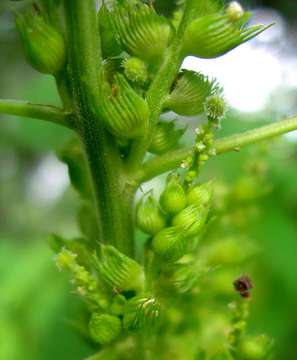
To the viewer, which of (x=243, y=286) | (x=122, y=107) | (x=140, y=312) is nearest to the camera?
(x=122, y=107)

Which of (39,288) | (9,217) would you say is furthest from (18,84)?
(39,288)

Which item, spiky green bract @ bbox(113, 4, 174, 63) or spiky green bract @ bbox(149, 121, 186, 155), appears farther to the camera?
spiky green bract @ bbox(149, 121, 186, 155)

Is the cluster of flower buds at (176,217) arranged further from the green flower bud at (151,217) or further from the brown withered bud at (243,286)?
the brown withered bud at (243,286)

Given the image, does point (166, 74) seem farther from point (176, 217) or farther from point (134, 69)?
point (176, 217)

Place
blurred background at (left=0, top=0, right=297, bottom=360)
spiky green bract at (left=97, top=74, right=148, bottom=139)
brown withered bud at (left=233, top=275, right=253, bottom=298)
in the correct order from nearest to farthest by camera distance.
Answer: spiky green bract at (left=97, top=74, right=148, bottom=139) < brown withered bud at (left=233, top=275, right=253, bottom=298) < blurred background at (left=0, top=0, right=297, bottom=360)

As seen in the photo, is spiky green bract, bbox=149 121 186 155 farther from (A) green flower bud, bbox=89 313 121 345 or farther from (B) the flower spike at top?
(A) green flower bud, bbox=89 313 121 345

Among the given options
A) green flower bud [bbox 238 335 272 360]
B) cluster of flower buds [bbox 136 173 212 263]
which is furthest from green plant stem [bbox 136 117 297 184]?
green flower bud [bbox 238 335 272 360]

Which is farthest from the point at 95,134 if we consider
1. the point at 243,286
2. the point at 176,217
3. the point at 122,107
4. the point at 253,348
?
the point at 253,348

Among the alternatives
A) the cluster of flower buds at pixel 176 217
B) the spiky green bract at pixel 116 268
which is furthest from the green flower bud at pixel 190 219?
the spiky green bract at pixel 116 268
